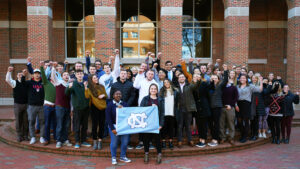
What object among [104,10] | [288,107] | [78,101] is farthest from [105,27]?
[288,107]

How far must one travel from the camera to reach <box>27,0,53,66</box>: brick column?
13.2m

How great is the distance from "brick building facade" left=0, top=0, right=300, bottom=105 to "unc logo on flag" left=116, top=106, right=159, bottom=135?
821 centimetres

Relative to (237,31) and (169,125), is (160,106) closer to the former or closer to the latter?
(169,125)

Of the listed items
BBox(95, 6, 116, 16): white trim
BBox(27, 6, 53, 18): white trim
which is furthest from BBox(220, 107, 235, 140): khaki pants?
BBox(27, 6, 53, 18): white trim

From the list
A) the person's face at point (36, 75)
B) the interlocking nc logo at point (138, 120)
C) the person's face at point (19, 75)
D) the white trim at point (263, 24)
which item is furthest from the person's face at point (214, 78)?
the white trim at point (263, 24)

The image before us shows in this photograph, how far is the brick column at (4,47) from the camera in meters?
15.4

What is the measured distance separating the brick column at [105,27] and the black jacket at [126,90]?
770 cm

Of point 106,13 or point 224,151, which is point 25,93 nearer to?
point 224,151

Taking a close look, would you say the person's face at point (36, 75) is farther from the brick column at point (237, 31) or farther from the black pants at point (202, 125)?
the brick column at point (237, 31)

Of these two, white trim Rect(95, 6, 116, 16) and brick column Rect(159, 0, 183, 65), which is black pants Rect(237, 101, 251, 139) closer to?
brick column Rect(159, 0, 183, 65)

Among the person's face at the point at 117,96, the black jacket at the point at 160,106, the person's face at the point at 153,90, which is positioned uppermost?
the person's face at the point at 153,90

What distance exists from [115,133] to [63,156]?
1.95 m

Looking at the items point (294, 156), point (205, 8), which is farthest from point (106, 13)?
point (294, 156)

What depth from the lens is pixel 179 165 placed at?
5.66m
